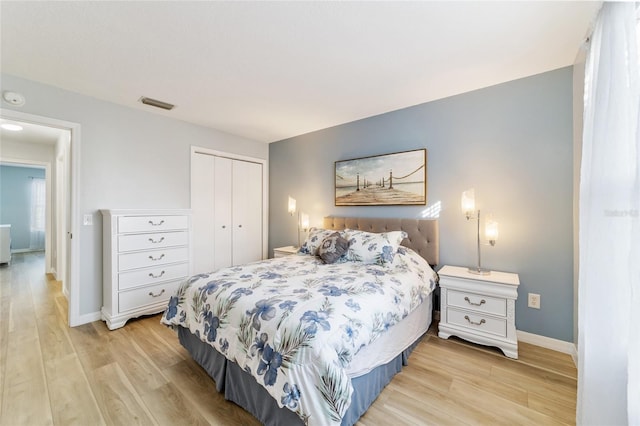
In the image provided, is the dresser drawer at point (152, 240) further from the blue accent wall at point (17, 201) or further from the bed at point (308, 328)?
the blue accent wall at point (17, 201)

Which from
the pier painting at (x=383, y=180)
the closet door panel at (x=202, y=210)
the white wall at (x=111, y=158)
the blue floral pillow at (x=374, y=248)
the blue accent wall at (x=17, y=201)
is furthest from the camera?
the blue accent wall at (x=17, y=201)

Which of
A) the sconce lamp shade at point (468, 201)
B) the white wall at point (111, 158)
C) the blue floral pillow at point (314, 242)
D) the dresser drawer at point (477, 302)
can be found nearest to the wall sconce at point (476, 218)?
the sconce lamp shade at point (468, 201)

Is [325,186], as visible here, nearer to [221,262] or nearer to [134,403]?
[221,262]

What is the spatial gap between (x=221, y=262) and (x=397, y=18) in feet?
11.9

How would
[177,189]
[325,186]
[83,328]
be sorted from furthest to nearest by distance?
[325,186], [177,189], [83,328]

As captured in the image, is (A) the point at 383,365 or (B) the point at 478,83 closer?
(A) the point at 383,365

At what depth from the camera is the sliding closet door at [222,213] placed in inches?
150

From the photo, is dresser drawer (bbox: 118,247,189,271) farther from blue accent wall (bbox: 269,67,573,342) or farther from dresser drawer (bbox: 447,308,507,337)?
dresser drawer (bbox: 447,308,507,337)

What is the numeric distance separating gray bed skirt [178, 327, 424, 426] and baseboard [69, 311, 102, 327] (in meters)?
1.65

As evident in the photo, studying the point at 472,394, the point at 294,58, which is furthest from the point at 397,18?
the point at 472,394

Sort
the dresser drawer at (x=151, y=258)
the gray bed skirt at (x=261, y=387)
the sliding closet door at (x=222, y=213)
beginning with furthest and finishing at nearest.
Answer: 1. the sliding closet door at (x=222, y=213)
2. the dresser drawer at (x=151, y=258)
3. the gray bed skirt at (x=261, y=387)

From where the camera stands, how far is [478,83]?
2404 millimetres

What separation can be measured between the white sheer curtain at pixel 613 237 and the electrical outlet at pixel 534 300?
1.30 meters

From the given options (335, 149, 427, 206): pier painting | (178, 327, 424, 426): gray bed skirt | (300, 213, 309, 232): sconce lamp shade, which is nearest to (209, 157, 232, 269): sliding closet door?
(300, 213, 309, 232): sconce lamp shade
